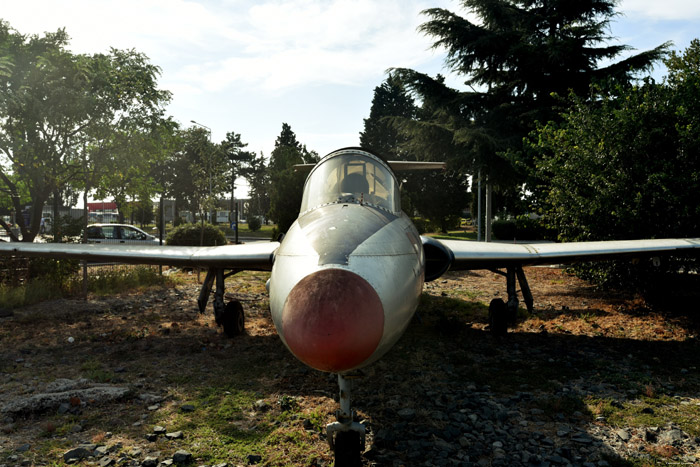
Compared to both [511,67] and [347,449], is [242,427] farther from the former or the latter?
[511,67]

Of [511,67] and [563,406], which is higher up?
[511,67]

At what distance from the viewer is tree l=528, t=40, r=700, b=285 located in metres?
7.81

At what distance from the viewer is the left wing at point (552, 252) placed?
21.7 feet

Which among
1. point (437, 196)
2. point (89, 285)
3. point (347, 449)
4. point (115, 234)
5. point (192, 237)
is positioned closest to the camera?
point (347, 449)

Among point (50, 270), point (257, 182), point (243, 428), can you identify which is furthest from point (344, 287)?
point (257, 182)

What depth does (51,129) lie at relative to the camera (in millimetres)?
12047

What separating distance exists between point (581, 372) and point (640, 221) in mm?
4393

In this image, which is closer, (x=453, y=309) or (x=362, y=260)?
(x=362, y=260)

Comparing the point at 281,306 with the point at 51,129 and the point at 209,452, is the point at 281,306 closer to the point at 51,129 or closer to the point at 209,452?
the point at 209,452

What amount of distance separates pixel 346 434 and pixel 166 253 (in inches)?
217

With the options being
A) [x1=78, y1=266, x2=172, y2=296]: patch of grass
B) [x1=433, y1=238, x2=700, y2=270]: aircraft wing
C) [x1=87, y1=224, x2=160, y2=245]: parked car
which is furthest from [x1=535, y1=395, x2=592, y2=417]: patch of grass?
[x1=87, y1=224, x2=160, y2=245]: parked car

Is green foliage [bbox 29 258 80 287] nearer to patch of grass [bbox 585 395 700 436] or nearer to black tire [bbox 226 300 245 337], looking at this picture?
black tire [bbox 226 300 245 337]

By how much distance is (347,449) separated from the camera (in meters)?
3.32

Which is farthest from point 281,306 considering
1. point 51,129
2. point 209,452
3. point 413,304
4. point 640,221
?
point 51,129
